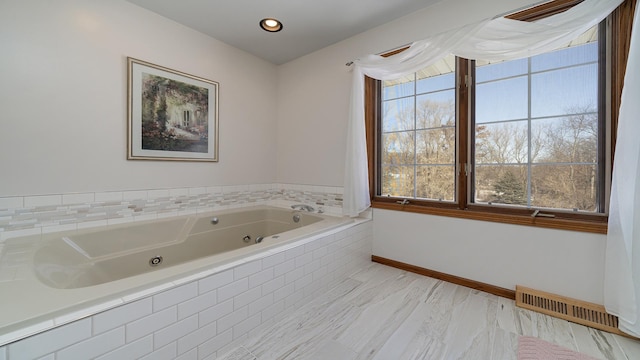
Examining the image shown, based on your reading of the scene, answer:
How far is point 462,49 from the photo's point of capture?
1.87 m

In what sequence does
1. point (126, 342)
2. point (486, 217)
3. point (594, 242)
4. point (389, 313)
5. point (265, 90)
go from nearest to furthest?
point (126, 342)
point (594, 242)
point (389, 313)
point (486, 217)
point (265, 90)

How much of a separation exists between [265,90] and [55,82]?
187cm

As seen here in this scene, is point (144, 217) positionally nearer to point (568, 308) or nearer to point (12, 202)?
point (12, 202)

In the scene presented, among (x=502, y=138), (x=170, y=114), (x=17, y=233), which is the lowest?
(x=17, y=233)

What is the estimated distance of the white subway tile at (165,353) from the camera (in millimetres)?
1050

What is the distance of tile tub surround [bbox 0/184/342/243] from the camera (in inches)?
63.5

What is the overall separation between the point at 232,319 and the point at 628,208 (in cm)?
227

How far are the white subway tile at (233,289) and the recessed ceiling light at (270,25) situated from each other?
222cm

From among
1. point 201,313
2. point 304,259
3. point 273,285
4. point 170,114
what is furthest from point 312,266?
point 170,114

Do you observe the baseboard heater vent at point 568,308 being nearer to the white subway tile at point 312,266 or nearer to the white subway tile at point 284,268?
the white subway tile at point 312,266

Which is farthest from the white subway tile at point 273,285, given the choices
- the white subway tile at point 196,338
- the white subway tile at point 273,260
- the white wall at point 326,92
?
the white wall at point 326,92

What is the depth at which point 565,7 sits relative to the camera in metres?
1.65

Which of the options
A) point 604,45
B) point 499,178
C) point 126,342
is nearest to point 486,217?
point 499,178

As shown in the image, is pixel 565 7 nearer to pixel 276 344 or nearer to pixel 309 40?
pixel 309 40
